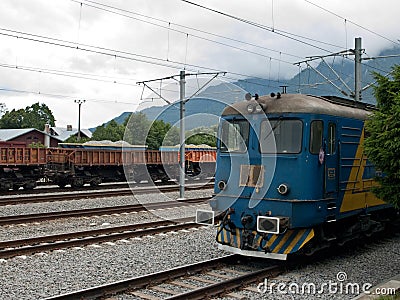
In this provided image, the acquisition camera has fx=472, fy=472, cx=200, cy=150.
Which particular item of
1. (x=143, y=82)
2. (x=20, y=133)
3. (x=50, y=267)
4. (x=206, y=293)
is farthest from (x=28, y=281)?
(x=20, y=133)

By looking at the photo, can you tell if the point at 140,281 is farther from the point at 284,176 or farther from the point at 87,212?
the point at 87,212

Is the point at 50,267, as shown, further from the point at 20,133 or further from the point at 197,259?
the point at 20,133

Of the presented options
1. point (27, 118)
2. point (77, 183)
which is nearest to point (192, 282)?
point (77, 183)

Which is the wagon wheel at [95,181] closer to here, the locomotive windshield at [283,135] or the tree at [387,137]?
the locomotive windshield at [283,135]

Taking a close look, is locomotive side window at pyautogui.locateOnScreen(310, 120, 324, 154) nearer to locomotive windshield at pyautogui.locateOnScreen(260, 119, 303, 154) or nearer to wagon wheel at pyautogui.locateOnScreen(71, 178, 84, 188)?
locomotive windshield at pyautogui.locateOnScreen(260, 119, 303, 154)

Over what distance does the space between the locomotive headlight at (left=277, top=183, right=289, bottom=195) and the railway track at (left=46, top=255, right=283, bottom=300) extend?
4.73ft

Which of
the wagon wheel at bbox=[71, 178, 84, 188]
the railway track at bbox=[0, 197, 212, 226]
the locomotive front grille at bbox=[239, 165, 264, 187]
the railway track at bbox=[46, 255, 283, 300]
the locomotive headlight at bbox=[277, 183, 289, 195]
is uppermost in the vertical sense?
the locomotive front grille at bbox=[239, 165, 264, 187]

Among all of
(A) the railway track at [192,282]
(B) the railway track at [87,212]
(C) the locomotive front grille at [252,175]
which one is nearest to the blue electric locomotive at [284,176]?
(C) the locomotive front grille at [252,175]

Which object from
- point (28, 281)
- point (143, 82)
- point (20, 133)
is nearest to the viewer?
point (28, 281)

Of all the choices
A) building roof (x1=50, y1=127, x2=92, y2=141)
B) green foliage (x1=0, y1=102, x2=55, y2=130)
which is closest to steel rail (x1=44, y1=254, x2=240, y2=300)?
building roof (x1=50, y1=127, x2=92, y2=141)

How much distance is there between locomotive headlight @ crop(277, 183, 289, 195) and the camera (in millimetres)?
8562

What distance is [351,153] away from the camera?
9.95 meters

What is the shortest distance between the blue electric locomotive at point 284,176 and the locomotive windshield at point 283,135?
2 cm

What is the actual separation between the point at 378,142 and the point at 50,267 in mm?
6308
